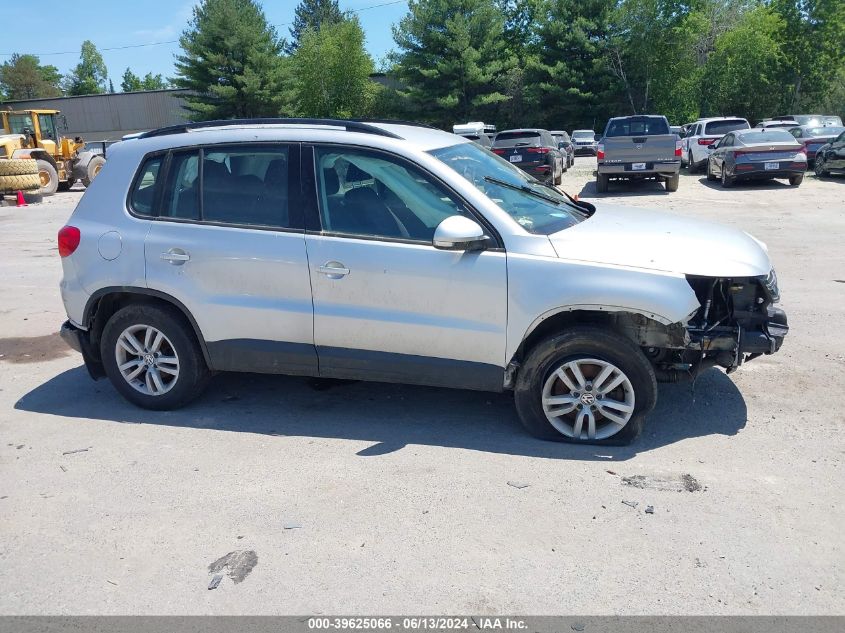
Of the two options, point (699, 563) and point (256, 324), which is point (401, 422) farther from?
point (699, 563)

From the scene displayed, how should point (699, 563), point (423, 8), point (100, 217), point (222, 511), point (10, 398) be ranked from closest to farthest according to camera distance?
point (699, 563)
point (222, 511)
point (100, 217)
point (10, 398)
point (423, 8)

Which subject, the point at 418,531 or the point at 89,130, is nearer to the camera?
the point at 418,531

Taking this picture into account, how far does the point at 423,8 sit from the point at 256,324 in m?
48.8

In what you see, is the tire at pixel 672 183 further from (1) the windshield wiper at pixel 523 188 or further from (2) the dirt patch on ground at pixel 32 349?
(2) the dirt patch on ground at pixel 32 349

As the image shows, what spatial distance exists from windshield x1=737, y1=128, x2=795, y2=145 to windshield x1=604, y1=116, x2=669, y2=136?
205 cm

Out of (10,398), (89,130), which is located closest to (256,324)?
(10,398)

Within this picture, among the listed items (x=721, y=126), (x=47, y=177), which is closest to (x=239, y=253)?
(x=721, y=126)

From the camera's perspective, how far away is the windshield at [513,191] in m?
4.77

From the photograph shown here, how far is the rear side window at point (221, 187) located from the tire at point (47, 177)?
2314 centimetres

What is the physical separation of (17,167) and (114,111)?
150 feet

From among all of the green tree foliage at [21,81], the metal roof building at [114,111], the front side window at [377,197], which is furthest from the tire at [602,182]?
the green tree foliage at [21,81]

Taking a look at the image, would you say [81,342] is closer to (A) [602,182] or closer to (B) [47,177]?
(A) [602,182]

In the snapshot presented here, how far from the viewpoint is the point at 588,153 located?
41.4 meters

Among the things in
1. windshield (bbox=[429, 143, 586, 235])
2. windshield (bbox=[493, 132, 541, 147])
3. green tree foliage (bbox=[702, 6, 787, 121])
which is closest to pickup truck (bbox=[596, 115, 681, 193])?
windshield (bbox=[493, 132, 541, 147])
